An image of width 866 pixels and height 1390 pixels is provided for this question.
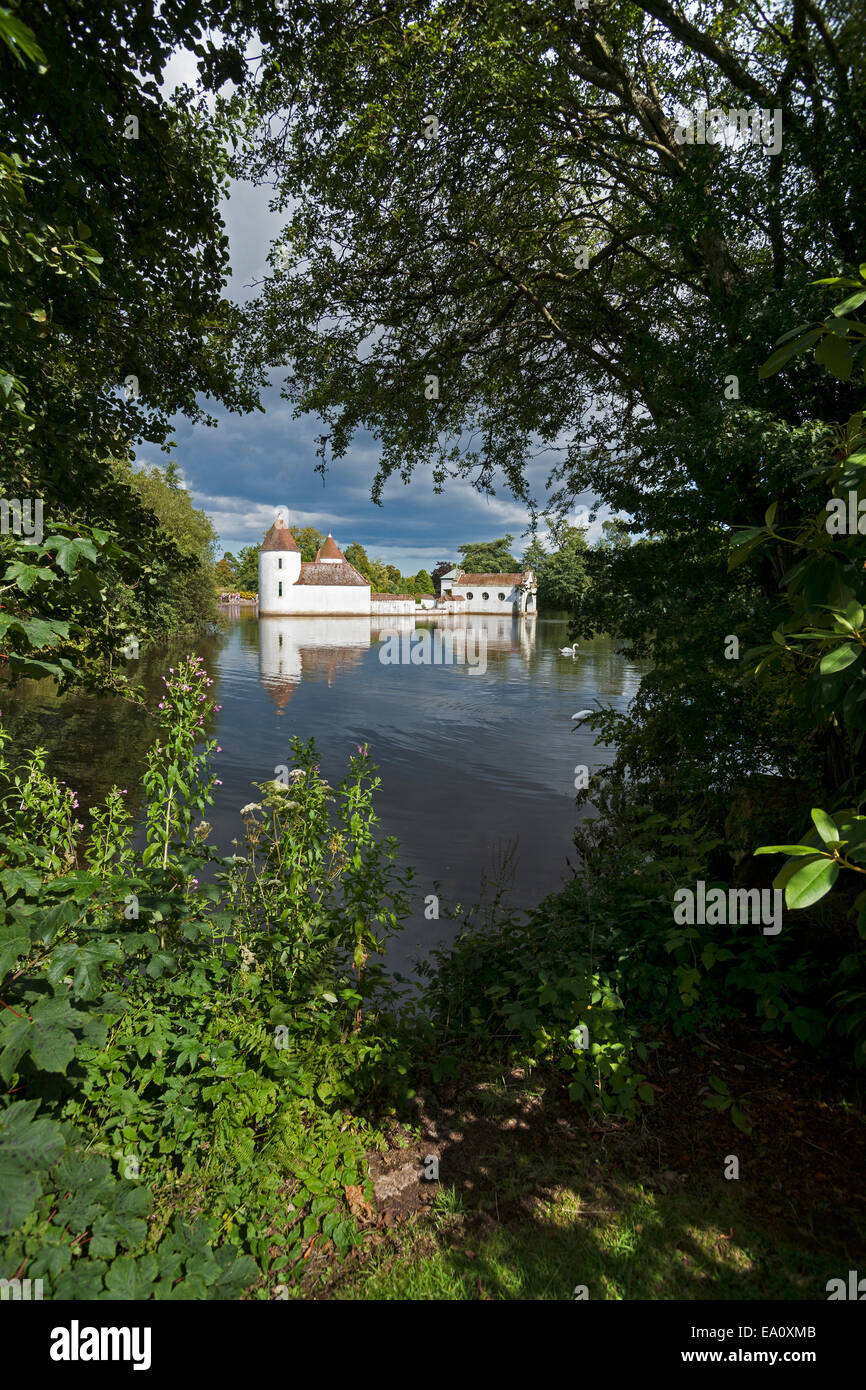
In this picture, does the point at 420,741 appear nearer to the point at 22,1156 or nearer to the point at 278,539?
the point at 22,1156

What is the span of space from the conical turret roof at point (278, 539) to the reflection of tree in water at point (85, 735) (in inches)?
1775

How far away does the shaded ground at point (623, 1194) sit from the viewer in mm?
2498

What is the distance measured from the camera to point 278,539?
6712cm

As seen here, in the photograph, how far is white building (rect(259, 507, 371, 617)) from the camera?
67625 mm

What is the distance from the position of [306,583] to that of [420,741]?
185 feet

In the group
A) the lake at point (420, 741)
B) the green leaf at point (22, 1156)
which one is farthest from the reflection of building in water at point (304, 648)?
the green leaf at point (22, 1156)

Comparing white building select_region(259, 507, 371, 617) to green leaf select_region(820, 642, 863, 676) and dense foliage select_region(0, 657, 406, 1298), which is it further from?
green leaf select_region(820, 642, 863, 676)

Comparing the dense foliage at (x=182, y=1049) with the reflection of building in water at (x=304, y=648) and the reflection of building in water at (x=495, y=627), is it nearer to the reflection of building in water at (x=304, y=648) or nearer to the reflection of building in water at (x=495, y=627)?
the reflection of building in water at (x=304, y=648)

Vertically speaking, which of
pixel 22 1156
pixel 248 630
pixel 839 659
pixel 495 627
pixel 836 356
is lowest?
pixel 22 1156

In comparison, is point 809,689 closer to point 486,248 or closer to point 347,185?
point 347,185

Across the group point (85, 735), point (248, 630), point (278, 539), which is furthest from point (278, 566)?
point (85, 735)

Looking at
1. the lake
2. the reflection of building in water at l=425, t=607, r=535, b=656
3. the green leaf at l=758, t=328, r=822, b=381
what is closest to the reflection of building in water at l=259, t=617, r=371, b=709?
the lake

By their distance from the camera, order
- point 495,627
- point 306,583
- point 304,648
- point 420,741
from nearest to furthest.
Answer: point 420,741
point 304,648
point 306,583
point 495,627
